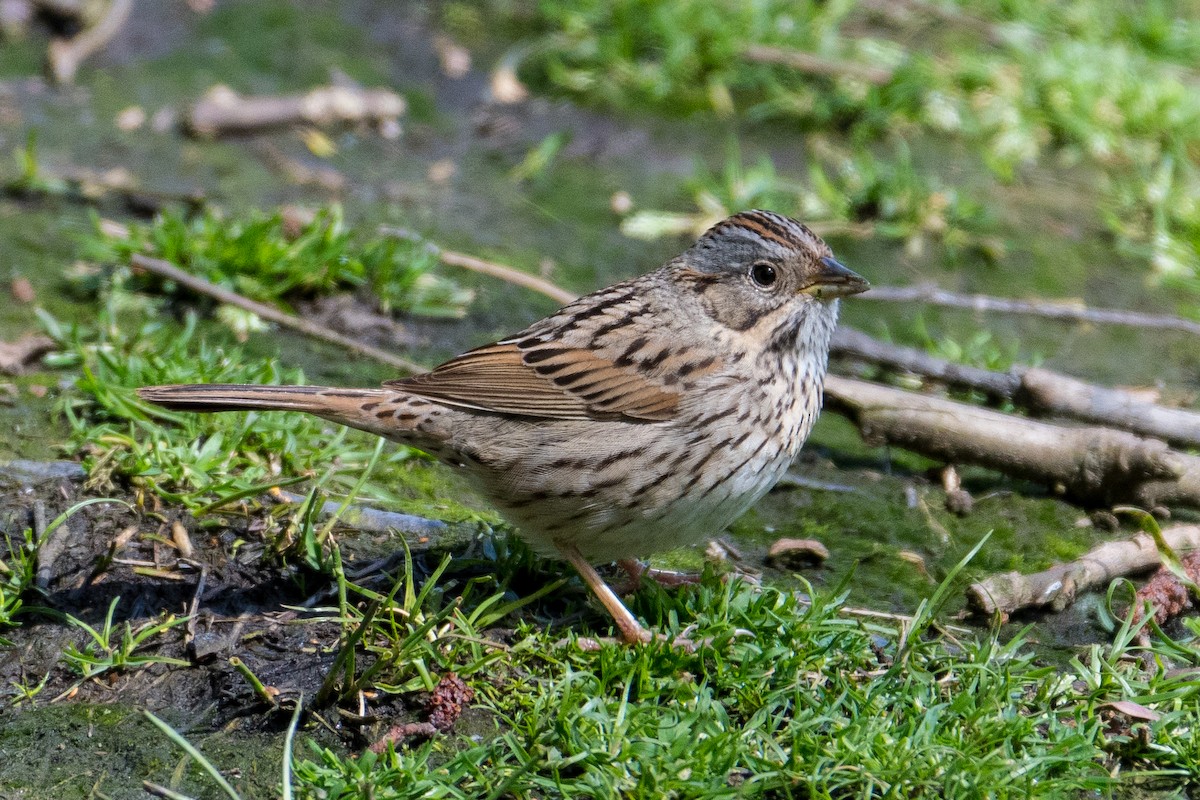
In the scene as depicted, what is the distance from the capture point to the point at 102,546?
4195 mm

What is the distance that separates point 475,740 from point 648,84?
17.9ft

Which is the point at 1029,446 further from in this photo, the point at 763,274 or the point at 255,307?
the point at 255,307

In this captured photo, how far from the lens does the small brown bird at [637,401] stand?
156 inches

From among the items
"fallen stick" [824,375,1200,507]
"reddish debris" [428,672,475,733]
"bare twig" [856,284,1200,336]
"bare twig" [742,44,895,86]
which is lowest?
"reddish debris" [428,672,475,733]

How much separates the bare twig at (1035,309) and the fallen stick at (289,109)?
3365 mm

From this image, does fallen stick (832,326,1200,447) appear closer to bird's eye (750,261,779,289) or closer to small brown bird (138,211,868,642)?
small brown bird (138,211,868,642)

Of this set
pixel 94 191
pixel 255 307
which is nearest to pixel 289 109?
pixel 94 191

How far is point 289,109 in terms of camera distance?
7836 mm

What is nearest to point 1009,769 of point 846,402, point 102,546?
point 846,402

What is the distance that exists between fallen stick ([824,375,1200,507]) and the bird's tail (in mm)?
2056

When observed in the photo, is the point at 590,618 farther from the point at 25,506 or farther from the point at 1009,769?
the point at 25,506

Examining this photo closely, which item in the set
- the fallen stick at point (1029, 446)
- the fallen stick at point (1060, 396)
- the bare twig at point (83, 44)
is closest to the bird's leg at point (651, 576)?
the fallen stick at point (1029, 446)

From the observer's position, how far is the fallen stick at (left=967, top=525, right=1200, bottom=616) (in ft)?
13.9

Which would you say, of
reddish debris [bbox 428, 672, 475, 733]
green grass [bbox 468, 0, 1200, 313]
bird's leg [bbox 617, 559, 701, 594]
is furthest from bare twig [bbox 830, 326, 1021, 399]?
reddish debris [bbox 428, 672, 475, 733]
